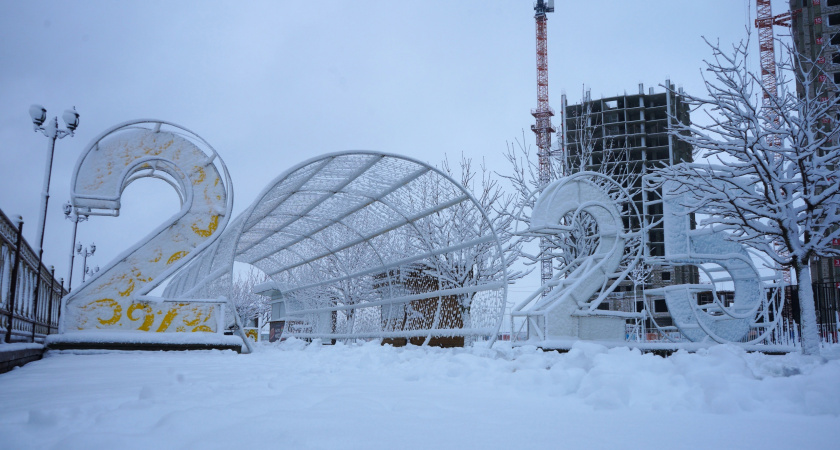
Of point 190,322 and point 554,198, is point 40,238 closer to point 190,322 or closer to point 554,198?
point 190,322

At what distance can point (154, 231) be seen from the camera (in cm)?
1044

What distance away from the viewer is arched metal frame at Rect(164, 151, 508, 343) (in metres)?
10.0

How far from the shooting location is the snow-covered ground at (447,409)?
9.05ft

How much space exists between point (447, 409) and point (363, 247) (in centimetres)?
1041

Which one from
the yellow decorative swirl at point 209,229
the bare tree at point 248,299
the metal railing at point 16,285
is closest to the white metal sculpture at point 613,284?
the yellow decorative swirl at point 209,229

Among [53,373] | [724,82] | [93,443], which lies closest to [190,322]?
[53,373]

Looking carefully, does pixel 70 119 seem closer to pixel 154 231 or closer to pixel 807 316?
pixel 154 231

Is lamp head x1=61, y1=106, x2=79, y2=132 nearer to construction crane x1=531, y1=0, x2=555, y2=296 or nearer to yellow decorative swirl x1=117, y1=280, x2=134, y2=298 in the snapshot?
yellow decorative swirl x1=117, y1=280, x2=134, y2=298

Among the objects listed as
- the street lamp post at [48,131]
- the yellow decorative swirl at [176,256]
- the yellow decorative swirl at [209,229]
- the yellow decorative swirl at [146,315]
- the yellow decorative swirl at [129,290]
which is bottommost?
the yellow decorative swirl at [146,315]

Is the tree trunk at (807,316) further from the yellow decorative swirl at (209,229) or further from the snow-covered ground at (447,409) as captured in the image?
the yellow decorative swirl at (209,229)

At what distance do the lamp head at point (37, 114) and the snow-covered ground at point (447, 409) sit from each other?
25.1 feet

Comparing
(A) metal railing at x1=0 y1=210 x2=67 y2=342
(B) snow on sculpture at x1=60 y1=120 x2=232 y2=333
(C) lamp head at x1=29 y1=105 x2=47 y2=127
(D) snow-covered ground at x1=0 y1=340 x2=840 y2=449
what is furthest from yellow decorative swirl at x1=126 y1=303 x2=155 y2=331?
(D) snow-covered ground at x1=0 y1=340 x2=840 y2=449

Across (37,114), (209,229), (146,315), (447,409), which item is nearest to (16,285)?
(146,315)

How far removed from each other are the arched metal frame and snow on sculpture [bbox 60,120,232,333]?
41 centimetres
